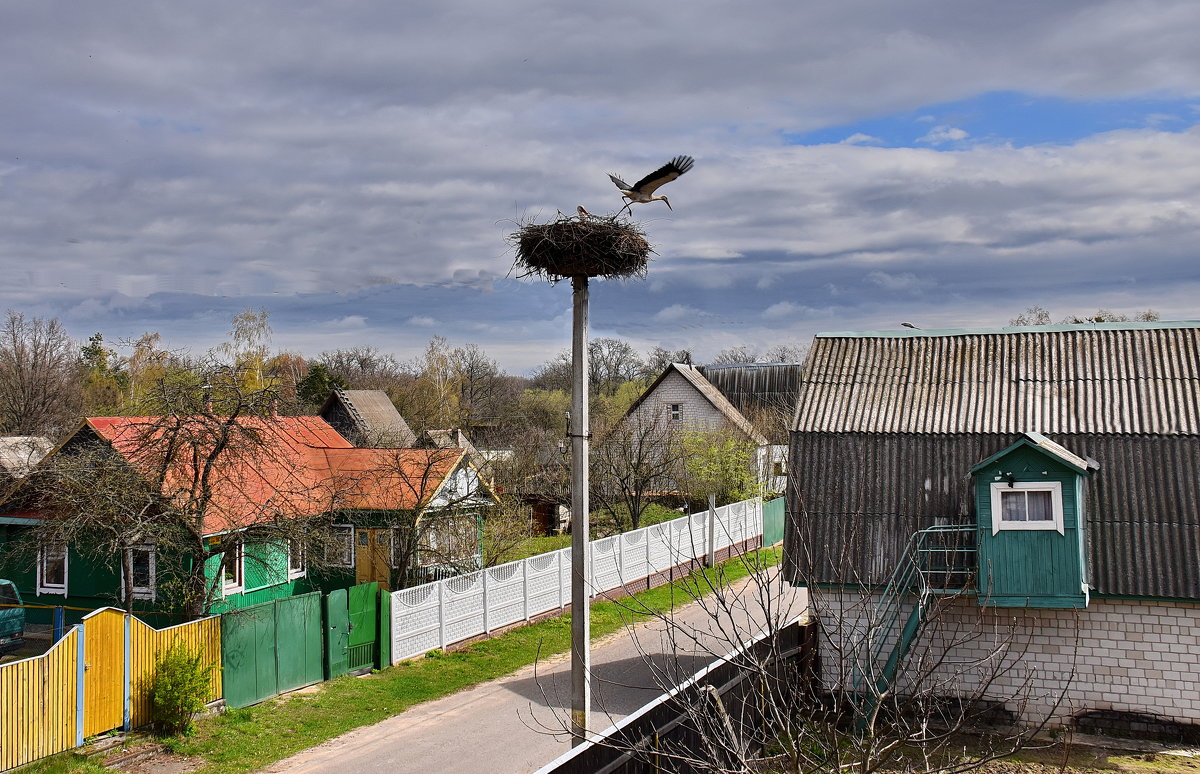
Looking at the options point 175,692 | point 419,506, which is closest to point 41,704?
point 175,692

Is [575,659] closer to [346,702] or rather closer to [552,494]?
[346,702]

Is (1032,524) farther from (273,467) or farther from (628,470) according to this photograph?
(628,470)

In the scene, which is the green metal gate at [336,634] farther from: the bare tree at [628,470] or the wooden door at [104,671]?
the bare tree at [628,470]

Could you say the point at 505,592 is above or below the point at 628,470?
below

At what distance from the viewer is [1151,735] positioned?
522 inches

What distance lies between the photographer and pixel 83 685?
1249cm

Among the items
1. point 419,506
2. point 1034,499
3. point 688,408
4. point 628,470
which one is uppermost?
point 688,408

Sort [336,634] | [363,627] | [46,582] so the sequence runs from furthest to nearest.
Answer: [46,582], [363,627], [336,634]

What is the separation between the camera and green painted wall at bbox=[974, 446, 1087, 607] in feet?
43.1

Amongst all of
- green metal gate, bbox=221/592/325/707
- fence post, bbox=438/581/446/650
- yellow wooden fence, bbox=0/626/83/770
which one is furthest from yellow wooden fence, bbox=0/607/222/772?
fence post, bbox=438/581/446/650

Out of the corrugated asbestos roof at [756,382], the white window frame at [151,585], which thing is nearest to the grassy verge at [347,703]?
the white window frame at [151,585]

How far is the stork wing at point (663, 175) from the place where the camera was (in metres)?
10.4

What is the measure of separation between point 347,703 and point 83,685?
13.6 ft

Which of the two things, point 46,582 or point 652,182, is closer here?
point 652,182
